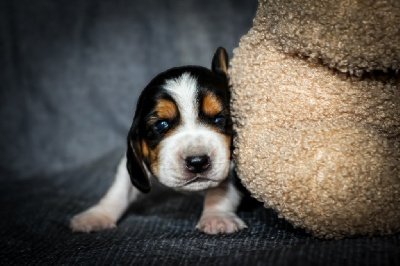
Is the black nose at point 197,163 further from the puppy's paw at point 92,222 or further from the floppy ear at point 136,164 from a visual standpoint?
the puppy's paw at point 92,222

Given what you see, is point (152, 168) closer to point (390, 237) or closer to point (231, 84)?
point (231, 84)

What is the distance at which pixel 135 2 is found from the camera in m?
4.53

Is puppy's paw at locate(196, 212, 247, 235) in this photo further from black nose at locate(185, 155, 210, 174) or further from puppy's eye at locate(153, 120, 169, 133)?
puppy's eye at locate(153, 120, 169, 133)

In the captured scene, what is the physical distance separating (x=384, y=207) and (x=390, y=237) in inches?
4.5

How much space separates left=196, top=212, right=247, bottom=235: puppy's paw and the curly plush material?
0.98ft

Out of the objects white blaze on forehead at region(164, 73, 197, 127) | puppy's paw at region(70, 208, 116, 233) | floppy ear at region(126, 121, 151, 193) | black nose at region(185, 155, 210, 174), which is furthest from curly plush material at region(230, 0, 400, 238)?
puppy's paw at region(70, 208, 116, 233)

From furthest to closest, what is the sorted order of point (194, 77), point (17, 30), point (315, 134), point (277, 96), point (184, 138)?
point (17, 30)
point (194, 77)
point (184, 138)
point (277, 96)
point (315, 134)

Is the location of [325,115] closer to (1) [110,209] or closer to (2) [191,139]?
(2) [191,139]

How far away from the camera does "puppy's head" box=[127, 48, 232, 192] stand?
2.14 meters

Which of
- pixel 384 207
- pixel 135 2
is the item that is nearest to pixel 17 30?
pixel 135 2

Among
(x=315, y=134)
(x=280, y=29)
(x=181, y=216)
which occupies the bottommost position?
(x=181, y=216)

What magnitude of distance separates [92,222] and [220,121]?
0.91m

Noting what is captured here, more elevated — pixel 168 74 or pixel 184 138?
pixel 168 74

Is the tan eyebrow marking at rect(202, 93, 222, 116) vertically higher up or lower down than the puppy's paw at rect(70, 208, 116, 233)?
higher up
